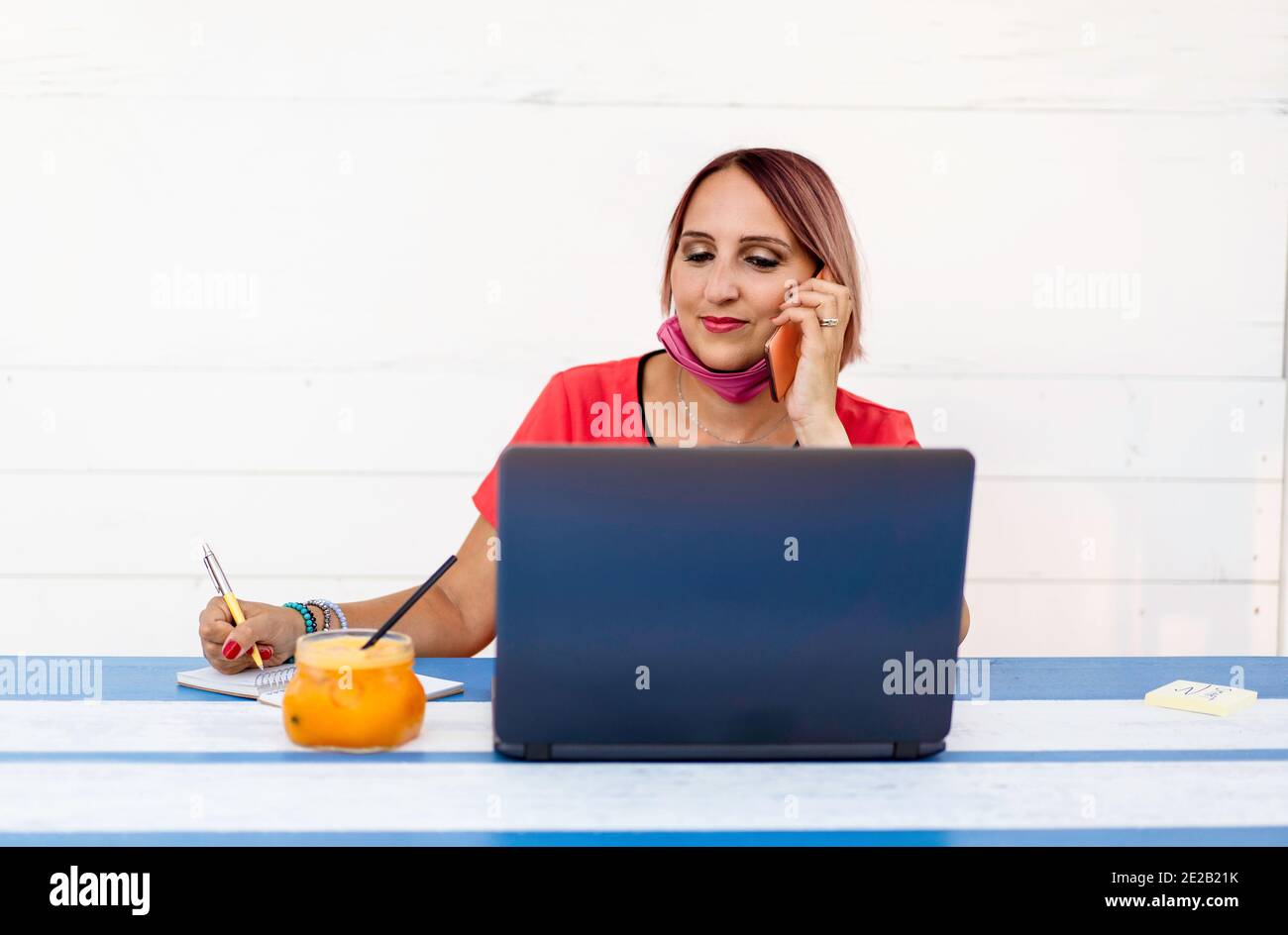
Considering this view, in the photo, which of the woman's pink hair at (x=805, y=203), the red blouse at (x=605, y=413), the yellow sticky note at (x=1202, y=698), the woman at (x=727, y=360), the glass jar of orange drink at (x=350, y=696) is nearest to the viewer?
the glass jar of orange drink at (x=350, y=696)

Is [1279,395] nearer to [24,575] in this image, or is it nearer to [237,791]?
[237,791]

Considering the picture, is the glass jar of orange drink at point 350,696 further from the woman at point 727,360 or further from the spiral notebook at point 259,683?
the woman at point 727,360

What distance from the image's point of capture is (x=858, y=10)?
9.38ft

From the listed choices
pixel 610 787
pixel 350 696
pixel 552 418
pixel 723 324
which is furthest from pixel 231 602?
pixel 723 324

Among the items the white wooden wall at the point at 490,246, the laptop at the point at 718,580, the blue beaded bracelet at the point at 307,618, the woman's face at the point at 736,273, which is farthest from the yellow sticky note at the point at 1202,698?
the white wooden wall at the point at 490,246

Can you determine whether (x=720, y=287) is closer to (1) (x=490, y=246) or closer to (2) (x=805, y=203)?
(2) (x=805, y=203)

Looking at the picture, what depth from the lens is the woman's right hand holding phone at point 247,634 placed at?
1.36 meters

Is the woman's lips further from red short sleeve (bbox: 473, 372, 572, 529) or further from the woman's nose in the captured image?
red short sleeve (bbox: 473, 372, 572, 529)

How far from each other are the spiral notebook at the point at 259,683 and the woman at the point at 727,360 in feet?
0.81

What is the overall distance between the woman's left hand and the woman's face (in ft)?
0.21

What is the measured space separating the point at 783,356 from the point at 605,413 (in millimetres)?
369

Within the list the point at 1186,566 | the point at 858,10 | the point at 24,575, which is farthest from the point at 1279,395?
the point at 24,575

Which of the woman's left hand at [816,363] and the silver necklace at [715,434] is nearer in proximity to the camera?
the woman's left hand at [816,363]

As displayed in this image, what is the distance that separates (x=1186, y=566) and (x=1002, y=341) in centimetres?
76
